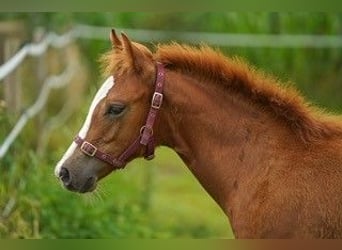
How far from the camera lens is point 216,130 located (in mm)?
4582

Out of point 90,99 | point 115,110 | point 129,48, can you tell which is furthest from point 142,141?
A: point 90,99

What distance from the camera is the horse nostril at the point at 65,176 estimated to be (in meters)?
4.54

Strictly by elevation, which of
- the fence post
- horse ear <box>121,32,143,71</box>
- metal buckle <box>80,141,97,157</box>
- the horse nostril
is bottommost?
the fence post

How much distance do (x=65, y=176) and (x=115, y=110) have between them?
41 cm

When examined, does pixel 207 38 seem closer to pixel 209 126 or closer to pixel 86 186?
pixel 209 126

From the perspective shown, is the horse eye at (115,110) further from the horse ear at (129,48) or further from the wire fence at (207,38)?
the wire fence at (207,38)

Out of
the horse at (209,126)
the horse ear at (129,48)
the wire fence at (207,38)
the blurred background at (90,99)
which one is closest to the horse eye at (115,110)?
the horse at (209,126)

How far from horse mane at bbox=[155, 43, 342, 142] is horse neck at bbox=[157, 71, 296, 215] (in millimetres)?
48

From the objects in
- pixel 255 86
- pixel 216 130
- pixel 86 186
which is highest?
pixel 255 86

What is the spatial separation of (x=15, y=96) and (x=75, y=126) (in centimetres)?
225

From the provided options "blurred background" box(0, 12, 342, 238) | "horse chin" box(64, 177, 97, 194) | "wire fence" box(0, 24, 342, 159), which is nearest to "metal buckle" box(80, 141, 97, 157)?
"horse chin" box(64, 177, 97, 194)

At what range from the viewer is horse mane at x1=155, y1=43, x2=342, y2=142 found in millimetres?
4492

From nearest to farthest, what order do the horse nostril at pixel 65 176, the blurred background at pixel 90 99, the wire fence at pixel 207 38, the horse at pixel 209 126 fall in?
the horse at pixel 209 126 < the horse nostril at pixel 65 176 < the blurred background at pixel 90 99 < the wire fence at pixel 207 38

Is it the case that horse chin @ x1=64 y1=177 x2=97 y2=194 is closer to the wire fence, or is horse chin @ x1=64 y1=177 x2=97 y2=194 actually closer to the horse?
the horse
